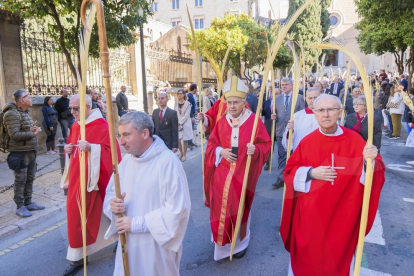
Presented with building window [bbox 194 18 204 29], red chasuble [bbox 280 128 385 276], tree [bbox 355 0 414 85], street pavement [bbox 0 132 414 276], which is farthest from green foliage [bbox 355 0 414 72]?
building window [bbox 194 18 204 29]

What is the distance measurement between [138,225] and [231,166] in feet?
5.71

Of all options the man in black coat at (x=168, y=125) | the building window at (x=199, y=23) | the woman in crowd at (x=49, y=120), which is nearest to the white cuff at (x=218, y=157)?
the man in black coat at (x=168, y=125)

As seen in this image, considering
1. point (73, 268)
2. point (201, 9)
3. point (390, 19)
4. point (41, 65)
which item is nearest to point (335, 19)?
point (201, 9)

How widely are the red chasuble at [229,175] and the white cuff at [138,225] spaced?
1573 millimetres

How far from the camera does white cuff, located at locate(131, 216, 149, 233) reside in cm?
221

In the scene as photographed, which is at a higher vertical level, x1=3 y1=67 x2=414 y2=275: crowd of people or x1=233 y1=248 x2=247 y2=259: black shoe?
x1=3 y1=67 x2=414 y2=275: crowd of people

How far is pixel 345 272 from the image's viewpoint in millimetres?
2713

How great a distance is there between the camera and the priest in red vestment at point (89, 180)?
3418 millimetres

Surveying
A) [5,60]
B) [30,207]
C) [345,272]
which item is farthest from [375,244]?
[5,60]

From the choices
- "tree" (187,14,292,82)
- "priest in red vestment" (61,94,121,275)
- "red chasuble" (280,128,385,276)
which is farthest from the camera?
"tree" (187,14,292,82)

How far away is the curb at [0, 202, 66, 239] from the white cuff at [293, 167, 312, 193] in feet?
12.7

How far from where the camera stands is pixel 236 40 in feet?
57.5

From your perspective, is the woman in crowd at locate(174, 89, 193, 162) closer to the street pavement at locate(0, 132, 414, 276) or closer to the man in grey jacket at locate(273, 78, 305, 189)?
the man in grey jacket at locate(273, 78, 305, 189)

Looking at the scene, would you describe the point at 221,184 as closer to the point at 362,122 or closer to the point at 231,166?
the point at 231,166
